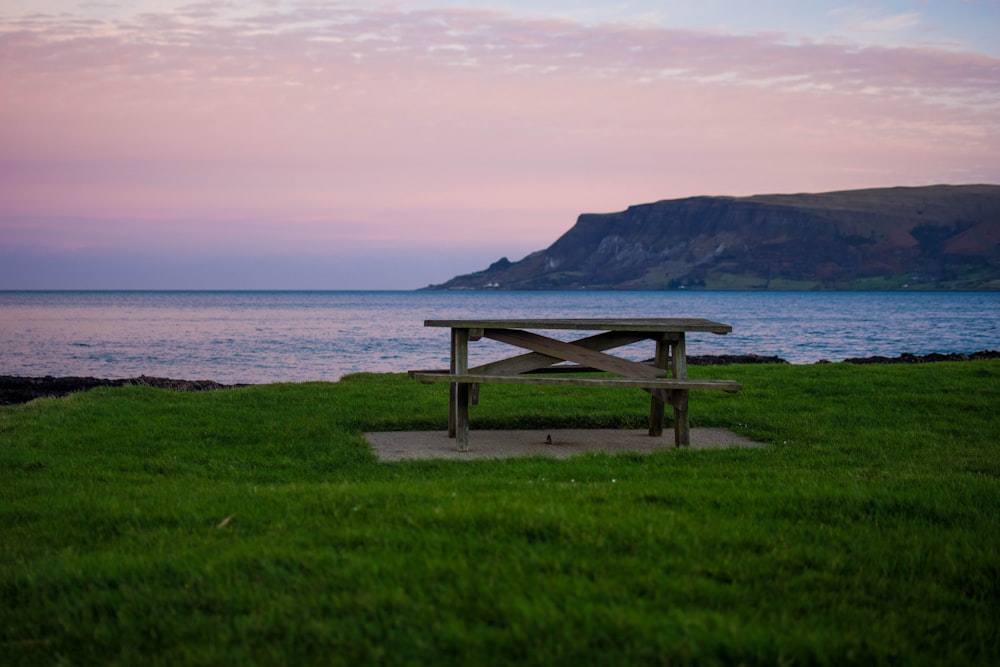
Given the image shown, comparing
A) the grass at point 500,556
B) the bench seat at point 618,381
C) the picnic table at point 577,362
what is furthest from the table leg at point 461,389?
the grass at point 500,556

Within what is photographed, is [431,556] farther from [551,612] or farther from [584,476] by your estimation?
[584,476]

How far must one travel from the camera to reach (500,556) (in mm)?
4082

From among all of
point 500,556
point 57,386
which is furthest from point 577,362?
point 57,386

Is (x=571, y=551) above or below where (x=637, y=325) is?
below

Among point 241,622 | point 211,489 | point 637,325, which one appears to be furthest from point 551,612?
point 637,325

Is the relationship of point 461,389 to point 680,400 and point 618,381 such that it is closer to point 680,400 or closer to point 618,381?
point 618,381

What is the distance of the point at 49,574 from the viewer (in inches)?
159

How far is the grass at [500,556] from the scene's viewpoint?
326cm

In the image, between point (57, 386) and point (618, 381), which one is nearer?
point (618, 381)

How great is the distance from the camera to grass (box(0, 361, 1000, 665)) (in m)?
3.26

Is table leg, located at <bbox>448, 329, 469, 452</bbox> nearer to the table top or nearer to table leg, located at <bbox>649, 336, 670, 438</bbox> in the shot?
the table top

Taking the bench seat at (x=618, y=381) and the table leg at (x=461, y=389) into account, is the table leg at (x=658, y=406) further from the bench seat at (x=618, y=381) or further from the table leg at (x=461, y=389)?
the table leg at (x=461, y=389)

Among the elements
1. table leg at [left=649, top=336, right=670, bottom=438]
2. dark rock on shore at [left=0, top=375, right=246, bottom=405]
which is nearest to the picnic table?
table leg at [left=649, top=336, right=670, bottom=438]

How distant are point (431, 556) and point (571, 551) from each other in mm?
698
